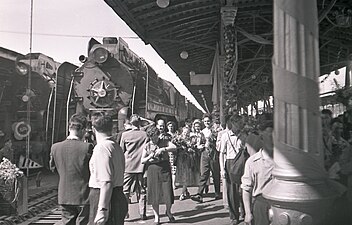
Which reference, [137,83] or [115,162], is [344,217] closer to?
[115,162]

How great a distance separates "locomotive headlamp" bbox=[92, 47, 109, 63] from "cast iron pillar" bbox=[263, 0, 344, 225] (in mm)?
7115

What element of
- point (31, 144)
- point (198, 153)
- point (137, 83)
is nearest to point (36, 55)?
point (31, 144)

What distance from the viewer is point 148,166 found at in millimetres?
5633

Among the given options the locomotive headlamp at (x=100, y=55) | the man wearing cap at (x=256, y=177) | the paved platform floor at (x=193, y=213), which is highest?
the locomotive headlamp at (x=100, y=55)

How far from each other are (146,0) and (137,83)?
2.45 m

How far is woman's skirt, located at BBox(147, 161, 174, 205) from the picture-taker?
552 centimetres

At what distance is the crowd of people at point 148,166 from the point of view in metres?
3.34

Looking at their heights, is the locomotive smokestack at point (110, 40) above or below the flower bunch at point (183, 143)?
above

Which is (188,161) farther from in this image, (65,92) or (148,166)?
(65,92)

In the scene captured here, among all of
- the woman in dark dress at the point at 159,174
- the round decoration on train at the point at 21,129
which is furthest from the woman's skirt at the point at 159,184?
the round decoration on train at the point at 21,129

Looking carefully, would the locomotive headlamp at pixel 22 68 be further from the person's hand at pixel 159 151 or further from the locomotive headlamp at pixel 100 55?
the person's hand at pixel 159 151

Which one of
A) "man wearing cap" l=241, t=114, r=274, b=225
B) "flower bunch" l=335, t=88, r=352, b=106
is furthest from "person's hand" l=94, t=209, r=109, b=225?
"flower bunch" l=335, t=88, r=352, b=106

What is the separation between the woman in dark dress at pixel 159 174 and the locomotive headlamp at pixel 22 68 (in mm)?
4722

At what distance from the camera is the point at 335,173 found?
103 inches
